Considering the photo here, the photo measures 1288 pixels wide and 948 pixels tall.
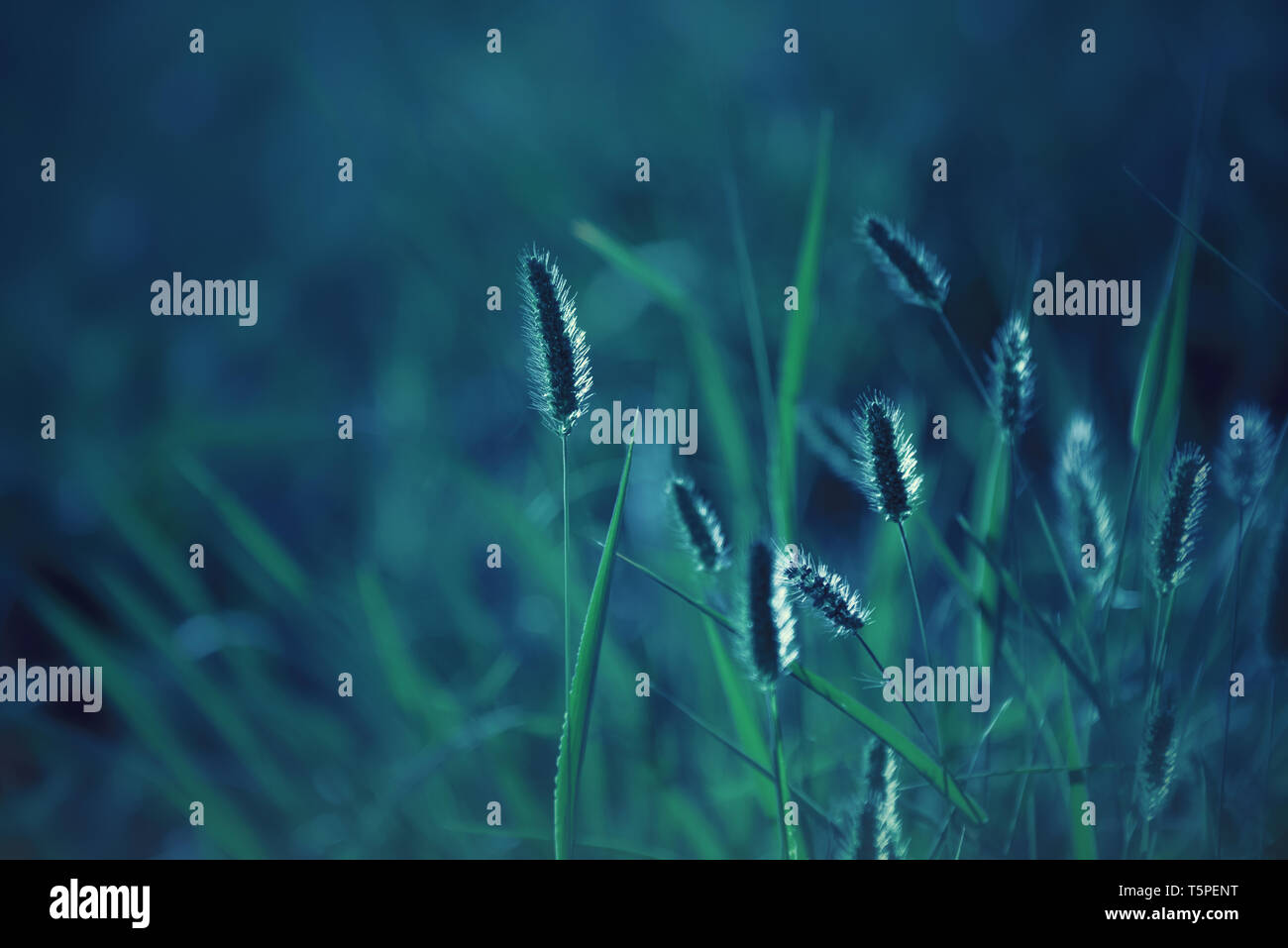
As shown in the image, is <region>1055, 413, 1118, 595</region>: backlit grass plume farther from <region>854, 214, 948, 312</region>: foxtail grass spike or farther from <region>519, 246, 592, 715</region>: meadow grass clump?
<region>519, 246, 592, 715</region>: meadow grass clump

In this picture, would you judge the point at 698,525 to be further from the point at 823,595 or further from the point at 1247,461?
the point at 1247,461

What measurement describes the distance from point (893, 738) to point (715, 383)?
1.16ft

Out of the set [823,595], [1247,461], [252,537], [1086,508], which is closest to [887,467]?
[823,595]

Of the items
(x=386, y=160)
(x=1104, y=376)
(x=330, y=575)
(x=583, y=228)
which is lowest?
(x=330, y=575)

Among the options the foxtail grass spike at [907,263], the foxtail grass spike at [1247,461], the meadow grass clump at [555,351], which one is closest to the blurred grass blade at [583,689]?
the meadow grass clump at [555,351]

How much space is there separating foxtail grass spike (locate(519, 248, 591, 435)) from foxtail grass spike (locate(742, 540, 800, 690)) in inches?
5.9

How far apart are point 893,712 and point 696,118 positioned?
2.39 ft

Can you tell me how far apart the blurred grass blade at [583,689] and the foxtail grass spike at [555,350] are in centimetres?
5

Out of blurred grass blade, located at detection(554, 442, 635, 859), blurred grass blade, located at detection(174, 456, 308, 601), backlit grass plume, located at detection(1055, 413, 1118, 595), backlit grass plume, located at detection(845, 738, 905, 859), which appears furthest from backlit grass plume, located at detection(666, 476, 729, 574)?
blurred grass blade, located at detection(174, 456, 308, 601)

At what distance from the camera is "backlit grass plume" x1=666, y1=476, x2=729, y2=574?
1.84 feet

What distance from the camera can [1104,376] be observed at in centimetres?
88
